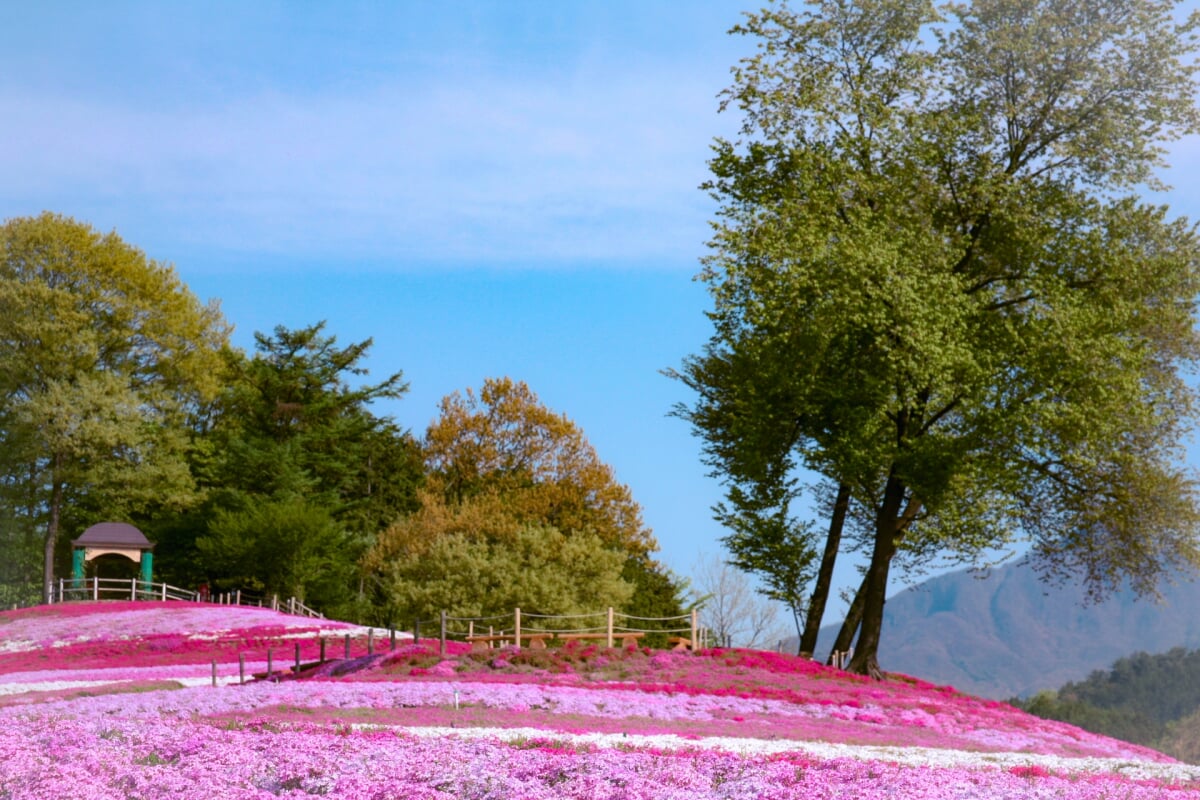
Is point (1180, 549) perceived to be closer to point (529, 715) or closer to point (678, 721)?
point (678, 721)

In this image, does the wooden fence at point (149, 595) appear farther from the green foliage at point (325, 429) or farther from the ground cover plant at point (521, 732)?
the ground cover plant at point (521, 732)

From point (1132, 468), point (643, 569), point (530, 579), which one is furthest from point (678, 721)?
point (643, 569)

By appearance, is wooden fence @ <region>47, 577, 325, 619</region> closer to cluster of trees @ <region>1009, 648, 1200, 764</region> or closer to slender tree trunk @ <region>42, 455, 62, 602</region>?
slender tree trunk @ <region>42, 455, 62, 602</region>

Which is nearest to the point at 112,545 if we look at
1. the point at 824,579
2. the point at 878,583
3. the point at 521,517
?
the point at 521,517

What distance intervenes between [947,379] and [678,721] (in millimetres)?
14445

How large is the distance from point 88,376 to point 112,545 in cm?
882

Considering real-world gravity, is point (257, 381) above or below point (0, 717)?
above

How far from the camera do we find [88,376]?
185ft

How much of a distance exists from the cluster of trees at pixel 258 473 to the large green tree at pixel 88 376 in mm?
98

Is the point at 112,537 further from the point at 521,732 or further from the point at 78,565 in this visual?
the point at 521,732

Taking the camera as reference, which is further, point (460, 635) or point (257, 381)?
point (257, 381)

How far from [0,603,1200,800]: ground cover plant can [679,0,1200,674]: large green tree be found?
6913 millimetres

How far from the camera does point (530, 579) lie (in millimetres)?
45375

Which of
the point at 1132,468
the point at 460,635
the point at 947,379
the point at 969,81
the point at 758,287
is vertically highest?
the point at 969,81
